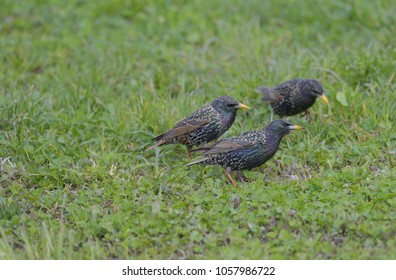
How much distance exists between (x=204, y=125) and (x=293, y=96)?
106 cm

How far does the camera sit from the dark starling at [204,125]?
23.9 ft

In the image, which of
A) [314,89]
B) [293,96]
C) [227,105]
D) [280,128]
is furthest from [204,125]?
[314,89]

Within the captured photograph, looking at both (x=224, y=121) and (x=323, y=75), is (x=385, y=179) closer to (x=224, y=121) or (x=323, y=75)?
(x=224, y=121)

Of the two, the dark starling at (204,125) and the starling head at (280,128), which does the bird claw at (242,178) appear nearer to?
the starling head at (280,128)

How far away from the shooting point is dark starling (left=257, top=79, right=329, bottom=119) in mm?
7594

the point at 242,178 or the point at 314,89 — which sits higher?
the point at 314,89

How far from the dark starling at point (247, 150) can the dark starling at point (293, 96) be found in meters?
0.84

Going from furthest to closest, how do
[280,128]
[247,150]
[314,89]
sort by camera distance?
[314,89] < [280,128] < [247,150]

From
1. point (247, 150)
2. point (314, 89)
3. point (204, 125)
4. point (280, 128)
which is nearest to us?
point (247, 150)

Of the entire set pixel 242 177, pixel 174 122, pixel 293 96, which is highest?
pixel 293 96

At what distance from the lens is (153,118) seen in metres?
7.69

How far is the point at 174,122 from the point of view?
766cm

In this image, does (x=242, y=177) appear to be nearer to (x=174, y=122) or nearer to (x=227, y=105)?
(x=227, y=105)
